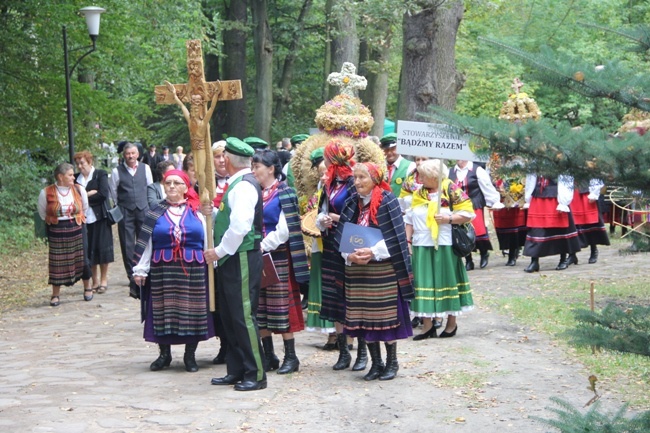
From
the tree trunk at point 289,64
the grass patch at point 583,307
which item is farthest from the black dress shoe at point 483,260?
the tree trunk at point 289,64

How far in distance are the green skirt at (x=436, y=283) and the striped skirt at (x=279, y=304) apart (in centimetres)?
173

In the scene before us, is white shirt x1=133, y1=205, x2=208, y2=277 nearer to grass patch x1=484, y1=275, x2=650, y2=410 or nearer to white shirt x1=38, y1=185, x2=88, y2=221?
grass patch x1=484, y1=275, x2=650, y2=410

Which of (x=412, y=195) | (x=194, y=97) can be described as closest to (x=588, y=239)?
(x=412, y=195)

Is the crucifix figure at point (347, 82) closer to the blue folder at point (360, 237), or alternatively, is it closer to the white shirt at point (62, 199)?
the blue folder at point (360, 237)

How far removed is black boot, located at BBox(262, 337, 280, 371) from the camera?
923 centimetres

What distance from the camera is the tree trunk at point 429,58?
15234 mm

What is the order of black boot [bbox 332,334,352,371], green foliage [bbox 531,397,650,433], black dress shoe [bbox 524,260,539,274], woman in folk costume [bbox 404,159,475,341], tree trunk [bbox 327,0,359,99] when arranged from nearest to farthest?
green foliage [bbox 531,397,650,433] → black boot [bbox 332,334,352,371] → woman in folk costume [bbox 404,159,475,341] → black dress shoe [bbox 524,260,539,274] → tree trunk [bbox 327,0,359,99]

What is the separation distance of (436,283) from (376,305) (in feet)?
6.21

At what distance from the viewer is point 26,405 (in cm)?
796

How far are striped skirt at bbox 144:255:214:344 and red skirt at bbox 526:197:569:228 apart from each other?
7.53 metres

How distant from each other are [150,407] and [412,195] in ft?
13.0

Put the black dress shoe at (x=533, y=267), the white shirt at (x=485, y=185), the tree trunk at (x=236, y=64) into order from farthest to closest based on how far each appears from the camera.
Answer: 1. the tree trunk at (x=236, y=64)
2. the black dress shoe at (x=533, y=267)
3. the white shirt at (x=485, y=185)

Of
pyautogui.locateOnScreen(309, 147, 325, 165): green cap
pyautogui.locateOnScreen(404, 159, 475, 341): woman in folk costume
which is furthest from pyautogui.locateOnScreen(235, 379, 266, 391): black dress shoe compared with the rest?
pyautogui.locateOnScreen(309, 147, 325, 165): green cap

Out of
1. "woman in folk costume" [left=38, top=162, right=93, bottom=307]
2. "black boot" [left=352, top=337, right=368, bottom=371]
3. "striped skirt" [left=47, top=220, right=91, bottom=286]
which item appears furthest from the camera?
"striped skirt" [left=47, top=220, right=91, bottom=286]
